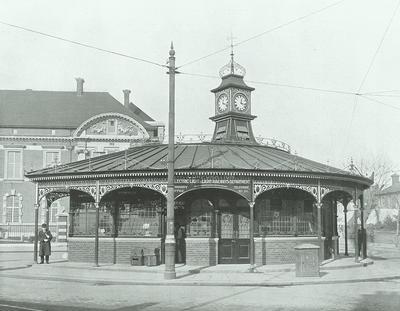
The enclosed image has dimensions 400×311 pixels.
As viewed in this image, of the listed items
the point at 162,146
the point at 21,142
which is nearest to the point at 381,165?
the point at 21,142

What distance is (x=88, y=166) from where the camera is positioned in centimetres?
2436

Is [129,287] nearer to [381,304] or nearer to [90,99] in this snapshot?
[381,304]

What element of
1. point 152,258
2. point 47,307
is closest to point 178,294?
point 47,307

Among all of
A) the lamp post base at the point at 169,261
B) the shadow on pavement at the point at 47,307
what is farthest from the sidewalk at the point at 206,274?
the shadow on pavement at the point at 47,307

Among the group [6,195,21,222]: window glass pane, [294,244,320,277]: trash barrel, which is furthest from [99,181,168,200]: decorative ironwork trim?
[6,195,21,222]: window glass pane

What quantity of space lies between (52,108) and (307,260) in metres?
41.4

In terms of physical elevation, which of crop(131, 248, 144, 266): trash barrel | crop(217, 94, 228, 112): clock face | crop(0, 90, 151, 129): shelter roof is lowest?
crop(131, 248, 144, 266): trash barrel

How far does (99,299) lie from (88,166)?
1087cm

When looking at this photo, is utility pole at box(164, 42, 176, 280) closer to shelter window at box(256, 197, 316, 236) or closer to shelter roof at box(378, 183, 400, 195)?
shelter window at box(256, 197, 316, 236)

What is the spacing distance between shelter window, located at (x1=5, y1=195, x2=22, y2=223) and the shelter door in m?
32.7

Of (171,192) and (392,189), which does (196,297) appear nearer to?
(171,192)

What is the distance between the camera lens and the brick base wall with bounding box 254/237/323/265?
22734mm

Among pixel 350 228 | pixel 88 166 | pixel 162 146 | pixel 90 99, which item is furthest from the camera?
pixel 350 228

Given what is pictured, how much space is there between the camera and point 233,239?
22.9 meters
